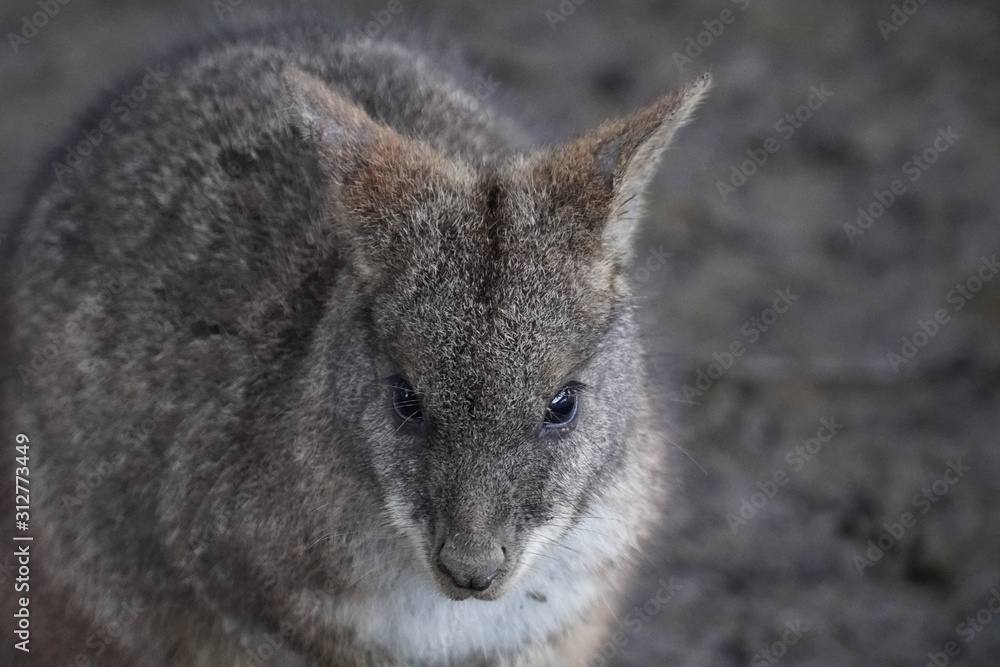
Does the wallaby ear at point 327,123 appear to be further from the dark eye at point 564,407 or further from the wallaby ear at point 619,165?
the dark eye at point 564,407

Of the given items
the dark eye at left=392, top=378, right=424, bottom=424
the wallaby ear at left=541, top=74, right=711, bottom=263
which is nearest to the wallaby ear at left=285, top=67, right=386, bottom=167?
the wallaby ear at left=541, top=74, right=711, bottom=263

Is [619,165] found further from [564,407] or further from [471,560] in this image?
[471,560]

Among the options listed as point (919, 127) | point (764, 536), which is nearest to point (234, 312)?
point (764, 536)

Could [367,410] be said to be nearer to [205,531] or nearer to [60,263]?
[205,531]

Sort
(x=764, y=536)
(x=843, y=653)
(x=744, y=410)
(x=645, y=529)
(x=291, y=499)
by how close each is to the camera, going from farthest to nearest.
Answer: (x=744, y=410) → (x=764, y=536) → (x=843, y=653) → (x=645, y=529) → (x=291, y=499)

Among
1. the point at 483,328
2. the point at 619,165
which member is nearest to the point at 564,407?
the point at 483,328

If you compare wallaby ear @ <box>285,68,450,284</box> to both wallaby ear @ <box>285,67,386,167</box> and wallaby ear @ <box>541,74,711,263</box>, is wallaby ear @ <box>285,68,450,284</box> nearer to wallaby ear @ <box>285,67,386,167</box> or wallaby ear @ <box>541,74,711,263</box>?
wallaby ear @ <box>285,67,386,167</box>

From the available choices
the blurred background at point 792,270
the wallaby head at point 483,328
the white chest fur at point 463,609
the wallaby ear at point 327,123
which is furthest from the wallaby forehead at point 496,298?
the blurred background at point 792,270
